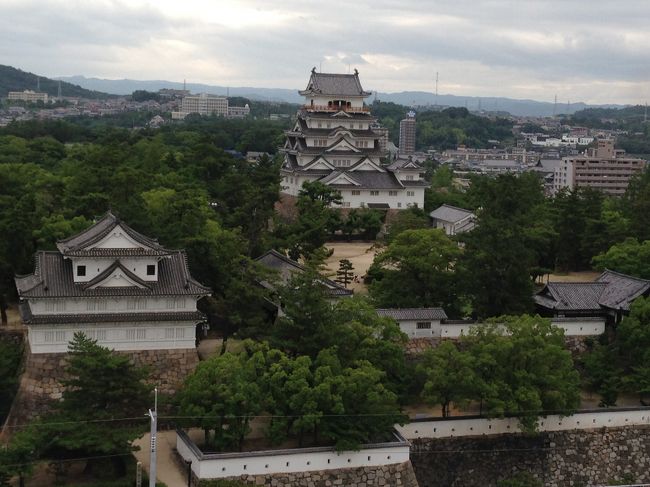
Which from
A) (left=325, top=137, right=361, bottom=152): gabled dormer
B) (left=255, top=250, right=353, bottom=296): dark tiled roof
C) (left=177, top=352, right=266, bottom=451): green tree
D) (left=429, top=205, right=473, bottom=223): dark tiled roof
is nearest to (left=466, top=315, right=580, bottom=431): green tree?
(left=255, top=250, right=353, bottom=296): dark tiled roof

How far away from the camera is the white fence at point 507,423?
2580 centimetres

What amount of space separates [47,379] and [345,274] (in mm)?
13765

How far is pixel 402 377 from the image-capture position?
26250 mm

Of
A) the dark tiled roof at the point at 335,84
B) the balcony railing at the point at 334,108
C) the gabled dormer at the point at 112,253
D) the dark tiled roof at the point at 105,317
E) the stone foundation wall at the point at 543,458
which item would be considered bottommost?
the stone foundation wall at the point at 543,458

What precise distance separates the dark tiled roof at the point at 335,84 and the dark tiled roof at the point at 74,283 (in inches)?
1098

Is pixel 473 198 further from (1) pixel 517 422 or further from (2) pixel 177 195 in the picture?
(1) pixel 517 422

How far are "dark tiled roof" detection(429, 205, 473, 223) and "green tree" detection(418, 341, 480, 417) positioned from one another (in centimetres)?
2207

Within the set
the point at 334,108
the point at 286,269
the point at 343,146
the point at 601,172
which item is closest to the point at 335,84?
the point at 334,108

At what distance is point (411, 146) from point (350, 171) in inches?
4824

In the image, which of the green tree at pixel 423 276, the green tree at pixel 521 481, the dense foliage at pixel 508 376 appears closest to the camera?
the dense foliage at pixel 508 376

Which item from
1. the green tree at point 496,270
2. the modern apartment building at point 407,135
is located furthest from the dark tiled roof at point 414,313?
the modern apartment building at point 407,135

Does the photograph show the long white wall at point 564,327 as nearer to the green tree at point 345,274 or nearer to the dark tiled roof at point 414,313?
the dark tiled roof at point 414,313

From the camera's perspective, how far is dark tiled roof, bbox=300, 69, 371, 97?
Result: 5319cm

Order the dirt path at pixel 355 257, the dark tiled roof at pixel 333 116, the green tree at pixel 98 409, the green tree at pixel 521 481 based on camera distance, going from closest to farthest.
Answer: the green tree at pixel 98 409, the green tree at pixel 521 481, the dirt path at pixel 355 257, the dark tiled roof at pixel 333 116
